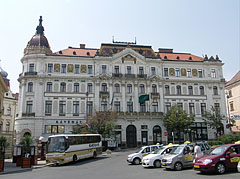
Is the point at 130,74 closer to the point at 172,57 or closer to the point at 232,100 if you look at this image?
the point at 172,57

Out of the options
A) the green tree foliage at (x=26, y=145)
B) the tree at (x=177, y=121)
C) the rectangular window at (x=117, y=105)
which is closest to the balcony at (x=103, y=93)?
the rectangular window at (x=117, y=105)

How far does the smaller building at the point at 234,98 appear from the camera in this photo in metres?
54.2

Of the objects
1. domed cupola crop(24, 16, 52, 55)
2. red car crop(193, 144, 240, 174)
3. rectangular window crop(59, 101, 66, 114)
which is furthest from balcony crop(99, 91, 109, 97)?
red car crop(193, 144, 240, 174)

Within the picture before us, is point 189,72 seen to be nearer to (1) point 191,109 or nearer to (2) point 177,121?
(1) point 191,109

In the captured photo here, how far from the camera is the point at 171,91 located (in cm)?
5009

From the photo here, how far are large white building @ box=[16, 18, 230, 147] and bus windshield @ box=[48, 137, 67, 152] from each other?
62.9ft

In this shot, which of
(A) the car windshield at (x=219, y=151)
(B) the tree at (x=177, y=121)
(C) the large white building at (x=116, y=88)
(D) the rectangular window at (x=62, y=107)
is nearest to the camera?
(A) the car windshield at (x=219, y=151)

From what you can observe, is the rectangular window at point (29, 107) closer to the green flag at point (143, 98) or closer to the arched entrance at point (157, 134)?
the green flag at point (143, 98)

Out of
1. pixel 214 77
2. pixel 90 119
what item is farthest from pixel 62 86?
pixel 214 77

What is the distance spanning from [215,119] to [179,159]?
3302 cm

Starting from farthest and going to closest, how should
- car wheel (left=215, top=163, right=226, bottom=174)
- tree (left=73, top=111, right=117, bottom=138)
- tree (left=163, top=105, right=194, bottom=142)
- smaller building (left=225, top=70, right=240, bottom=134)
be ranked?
1. smaller building (left=225, top=70, right=240, bottom=134)
2. tree (left=163, top=105, right=194, bottom=142)
3. tree (left=73, top=111, right=117, bottom=138)
4. car wheel (left=215, top=163, right=226, bottom=174)

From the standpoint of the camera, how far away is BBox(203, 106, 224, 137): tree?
4562 cm

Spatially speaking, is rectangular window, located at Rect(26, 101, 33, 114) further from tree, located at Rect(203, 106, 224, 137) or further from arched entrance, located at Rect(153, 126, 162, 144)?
tree, located at Rect(203, 106, 224, 137)

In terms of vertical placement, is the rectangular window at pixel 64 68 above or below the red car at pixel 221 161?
above
